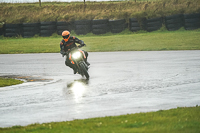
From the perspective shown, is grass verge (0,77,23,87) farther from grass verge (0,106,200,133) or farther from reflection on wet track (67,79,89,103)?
grass verge (0,106,200,133)

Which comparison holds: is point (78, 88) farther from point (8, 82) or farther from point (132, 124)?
point (132, 124)

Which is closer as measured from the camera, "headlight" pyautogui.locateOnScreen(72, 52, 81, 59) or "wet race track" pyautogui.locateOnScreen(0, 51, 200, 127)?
"wet race track" pyautogui.locateOnScreen(0, 51, 200, 127)

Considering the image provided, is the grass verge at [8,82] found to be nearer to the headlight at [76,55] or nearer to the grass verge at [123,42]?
the headlight at [76,55]

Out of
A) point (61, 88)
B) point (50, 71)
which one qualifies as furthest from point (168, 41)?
point (61, 88)

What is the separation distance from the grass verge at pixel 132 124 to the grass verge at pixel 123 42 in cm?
1876

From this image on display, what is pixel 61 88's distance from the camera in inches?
478

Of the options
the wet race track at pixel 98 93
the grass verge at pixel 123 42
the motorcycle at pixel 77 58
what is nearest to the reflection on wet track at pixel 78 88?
the wet race track at pixel 98 93

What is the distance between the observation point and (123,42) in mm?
31750

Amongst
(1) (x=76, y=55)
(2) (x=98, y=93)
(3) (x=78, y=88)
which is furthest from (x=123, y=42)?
(2) (x=98, y=93)

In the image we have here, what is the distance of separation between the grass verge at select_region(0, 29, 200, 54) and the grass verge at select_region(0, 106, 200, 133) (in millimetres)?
18758

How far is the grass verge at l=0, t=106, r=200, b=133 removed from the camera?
6.30 meters

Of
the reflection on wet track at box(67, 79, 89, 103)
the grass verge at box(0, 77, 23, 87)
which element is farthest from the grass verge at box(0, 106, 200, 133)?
the grass verge at box(0, 77, 23, 87)

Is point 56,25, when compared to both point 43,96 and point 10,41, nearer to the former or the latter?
point 10,41

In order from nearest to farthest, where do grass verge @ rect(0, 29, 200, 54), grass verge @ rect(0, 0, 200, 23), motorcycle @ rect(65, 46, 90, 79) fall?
motorcycle @ rect(65, 46, 90, 79) → grass verge @ rect(0, 29, 200, 54) → grass verge @ rect(0, 0, 200, 23)
